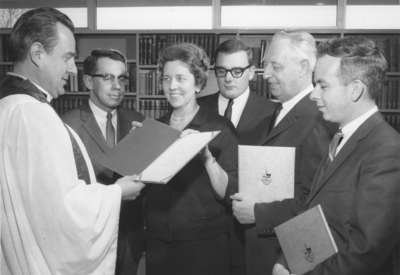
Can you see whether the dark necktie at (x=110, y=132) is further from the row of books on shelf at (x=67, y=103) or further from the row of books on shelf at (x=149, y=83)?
the row of books on shelf at (x=67, y=103)

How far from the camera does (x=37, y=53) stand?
64.1 inches

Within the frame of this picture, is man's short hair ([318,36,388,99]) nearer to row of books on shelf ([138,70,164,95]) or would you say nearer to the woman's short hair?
the woman's short hair

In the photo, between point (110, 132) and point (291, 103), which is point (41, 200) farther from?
point (291, 103)

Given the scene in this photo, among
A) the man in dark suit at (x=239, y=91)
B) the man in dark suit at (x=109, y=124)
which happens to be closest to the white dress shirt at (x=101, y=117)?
the man in dark suit at (x=109, y=124)

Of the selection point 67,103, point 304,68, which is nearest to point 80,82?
point 67,103

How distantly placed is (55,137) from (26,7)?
5.04m

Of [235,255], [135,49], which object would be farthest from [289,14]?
[235,255]

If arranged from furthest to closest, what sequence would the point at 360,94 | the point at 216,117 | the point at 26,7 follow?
the point at 26,7, the point at 216,117, the point at 360,94

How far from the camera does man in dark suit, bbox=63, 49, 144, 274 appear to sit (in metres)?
2.40

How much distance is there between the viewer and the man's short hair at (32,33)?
1620 mm

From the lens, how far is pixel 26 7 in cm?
590

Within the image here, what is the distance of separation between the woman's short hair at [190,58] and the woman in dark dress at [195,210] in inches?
3.8

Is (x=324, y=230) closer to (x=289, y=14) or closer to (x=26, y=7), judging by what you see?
(x=289, y=14)

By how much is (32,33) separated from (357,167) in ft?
4.01
